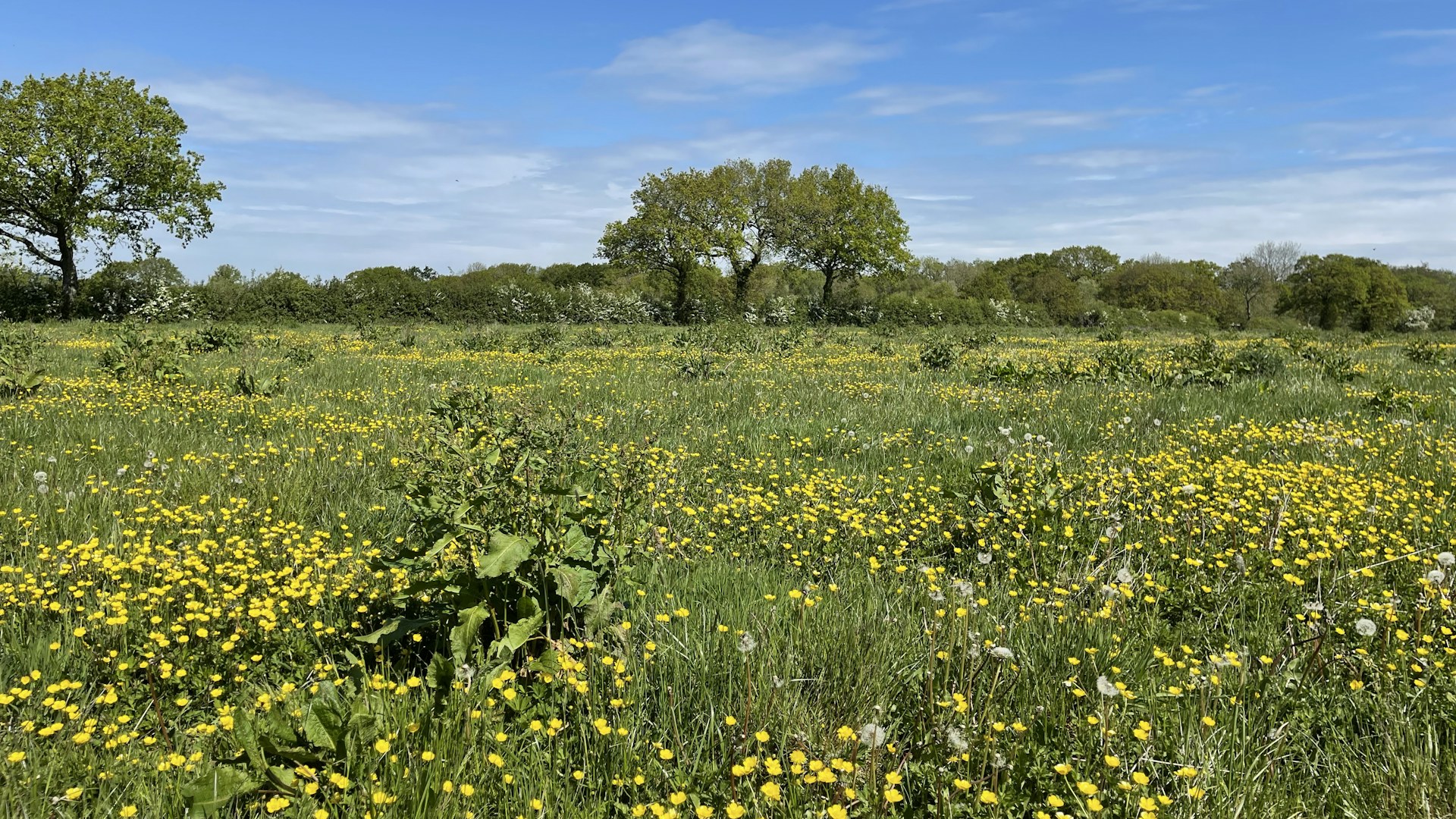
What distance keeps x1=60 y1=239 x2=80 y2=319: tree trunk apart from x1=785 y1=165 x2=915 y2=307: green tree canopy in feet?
121

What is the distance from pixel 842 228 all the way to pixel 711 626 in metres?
49.3

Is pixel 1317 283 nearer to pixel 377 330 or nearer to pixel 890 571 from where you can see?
pixel 377 330

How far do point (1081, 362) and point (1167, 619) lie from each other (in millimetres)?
10309

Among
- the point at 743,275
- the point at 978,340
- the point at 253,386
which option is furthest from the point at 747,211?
the point at 253,386

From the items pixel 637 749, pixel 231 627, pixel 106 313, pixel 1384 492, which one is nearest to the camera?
pixel 637 749

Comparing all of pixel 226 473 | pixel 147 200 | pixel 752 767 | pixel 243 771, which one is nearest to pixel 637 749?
pixel 752 767

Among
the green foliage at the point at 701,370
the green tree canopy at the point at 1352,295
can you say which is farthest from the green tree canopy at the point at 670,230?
the green tree canopy at the point at 1352,295

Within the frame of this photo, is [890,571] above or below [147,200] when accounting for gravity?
below

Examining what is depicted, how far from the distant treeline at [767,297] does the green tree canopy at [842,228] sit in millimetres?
1631

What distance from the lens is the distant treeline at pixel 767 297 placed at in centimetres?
3394

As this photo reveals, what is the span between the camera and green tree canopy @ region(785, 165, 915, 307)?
47906 mm

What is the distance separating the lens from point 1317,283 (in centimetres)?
6084

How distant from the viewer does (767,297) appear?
49062 millimetres

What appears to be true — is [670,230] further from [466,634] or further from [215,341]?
[466,634]
